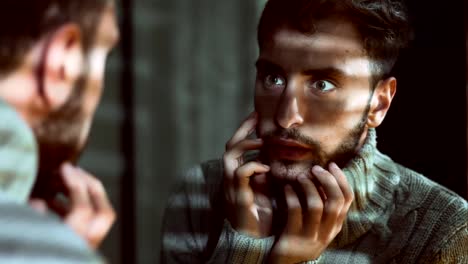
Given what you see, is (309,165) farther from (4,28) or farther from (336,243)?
(4,28)

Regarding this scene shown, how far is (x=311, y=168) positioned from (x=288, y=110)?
0.37 ft

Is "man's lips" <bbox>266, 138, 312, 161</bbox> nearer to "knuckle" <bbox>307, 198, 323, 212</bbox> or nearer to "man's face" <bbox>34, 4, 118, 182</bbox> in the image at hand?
"knuckle" <bbox>307, 198, 323, 212</bbox>

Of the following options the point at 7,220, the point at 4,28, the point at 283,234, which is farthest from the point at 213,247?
the point at 4,28

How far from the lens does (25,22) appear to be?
119cm

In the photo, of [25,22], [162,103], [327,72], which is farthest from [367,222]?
[25,22]

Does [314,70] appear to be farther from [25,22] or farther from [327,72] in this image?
[25,22]

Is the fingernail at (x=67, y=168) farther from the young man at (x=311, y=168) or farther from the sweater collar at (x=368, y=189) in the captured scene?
the sweater collar at (x=368, y=189)

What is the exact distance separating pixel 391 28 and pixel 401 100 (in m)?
0.14

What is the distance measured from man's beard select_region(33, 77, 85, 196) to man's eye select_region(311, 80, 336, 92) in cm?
41

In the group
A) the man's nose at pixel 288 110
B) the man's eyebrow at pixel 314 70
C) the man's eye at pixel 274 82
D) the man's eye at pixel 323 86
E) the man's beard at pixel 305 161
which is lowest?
the man's beard at pixel 305 161

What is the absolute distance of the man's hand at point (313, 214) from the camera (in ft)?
4.57

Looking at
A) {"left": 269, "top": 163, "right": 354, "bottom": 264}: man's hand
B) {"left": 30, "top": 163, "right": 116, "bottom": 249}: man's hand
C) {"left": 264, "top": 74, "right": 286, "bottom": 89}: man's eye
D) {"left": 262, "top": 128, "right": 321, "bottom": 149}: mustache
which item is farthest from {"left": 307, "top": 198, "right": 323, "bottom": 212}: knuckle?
{"left": 30, "top": 163, "right": 116, "bottom": 249}: man's hand

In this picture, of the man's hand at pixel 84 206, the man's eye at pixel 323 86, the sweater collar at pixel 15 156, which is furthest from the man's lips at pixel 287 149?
the sweater collar at pixel 15 156

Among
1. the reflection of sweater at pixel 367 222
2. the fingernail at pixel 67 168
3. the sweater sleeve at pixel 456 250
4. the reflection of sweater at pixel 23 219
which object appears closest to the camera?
the reflection of sweater at pixel 23 219
